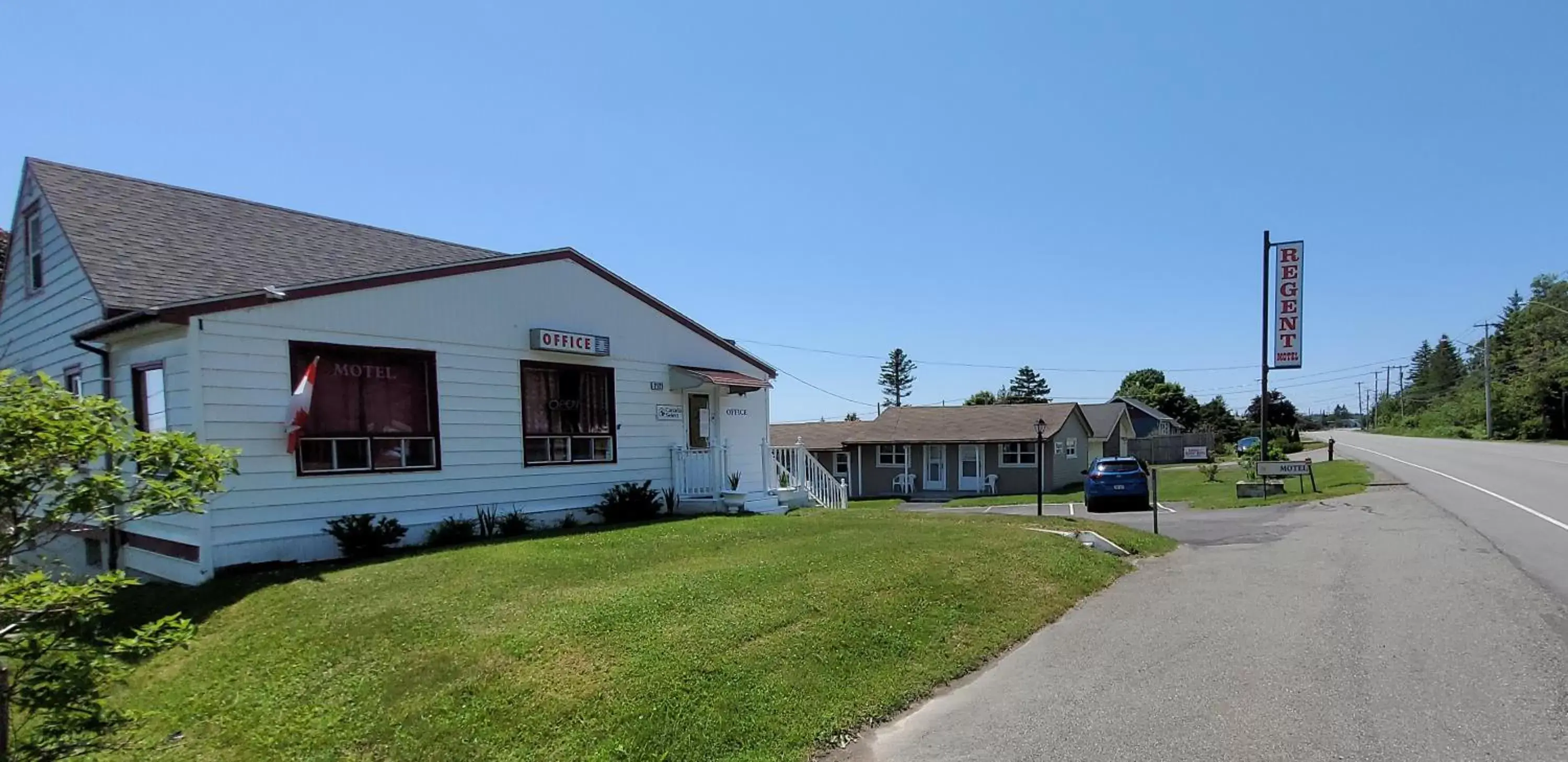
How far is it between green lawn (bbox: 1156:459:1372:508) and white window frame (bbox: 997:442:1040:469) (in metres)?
5.79

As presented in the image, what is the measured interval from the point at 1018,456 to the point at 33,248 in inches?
1437

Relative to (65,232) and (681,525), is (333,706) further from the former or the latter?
(65,232)

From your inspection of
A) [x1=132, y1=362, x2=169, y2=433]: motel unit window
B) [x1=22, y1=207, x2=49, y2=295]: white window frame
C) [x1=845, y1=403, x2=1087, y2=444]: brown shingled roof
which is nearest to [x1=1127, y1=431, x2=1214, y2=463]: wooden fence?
[x1=845, y1=403, x2=1087, y2=444]: brown shingled roof

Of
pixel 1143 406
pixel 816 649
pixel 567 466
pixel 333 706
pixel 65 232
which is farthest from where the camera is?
pixel 1143 406

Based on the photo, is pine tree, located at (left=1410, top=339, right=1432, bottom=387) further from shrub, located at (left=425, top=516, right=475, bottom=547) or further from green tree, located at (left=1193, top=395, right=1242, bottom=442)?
shrub, located at (left=425, top=516, right=475, bottom=547)

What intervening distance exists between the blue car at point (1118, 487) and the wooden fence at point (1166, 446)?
32719 millimetres

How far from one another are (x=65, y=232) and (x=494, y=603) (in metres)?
8.68

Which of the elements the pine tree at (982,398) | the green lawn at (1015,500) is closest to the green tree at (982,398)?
the pine tree at (982,398)

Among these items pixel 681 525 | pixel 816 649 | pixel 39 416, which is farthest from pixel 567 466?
Result: pixel 39 416

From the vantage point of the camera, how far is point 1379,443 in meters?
58.0

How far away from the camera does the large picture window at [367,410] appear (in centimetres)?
1076

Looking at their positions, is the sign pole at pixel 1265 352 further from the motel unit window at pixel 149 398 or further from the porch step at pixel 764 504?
the motel unit window at pixel 149 398

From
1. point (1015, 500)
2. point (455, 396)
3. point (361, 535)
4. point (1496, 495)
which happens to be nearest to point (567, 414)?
point (455, 396)

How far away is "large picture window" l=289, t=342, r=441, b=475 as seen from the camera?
35.3ft
